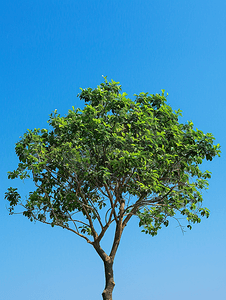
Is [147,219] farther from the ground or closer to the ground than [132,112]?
closer to the ground

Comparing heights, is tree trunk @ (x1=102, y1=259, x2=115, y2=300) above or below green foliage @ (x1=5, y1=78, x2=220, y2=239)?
below

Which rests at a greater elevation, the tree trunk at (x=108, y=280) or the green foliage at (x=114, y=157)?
the green foliage at (x=114, y=157)

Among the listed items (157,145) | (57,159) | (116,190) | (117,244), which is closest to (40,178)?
(57,159)

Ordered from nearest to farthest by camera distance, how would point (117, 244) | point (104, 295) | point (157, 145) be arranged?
1. point (157, 145)
2. point (104, 295)
3. point (117, 244)

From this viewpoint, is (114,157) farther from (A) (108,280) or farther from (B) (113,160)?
(A) (108,280)

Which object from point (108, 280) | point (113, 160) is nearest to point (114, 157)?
point (113, 160)

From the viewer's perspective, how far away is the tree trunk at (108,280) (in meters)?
13.6

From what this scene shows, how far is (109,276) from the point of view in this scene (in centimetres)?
1391

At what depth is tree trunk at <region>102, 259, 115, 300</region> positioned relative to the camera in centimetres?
1362

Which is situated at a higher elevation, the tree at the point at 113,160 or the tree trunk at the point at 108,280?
the tree at the point at 113,160

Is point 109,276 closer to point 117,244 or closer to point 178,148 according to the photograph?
point 117,244

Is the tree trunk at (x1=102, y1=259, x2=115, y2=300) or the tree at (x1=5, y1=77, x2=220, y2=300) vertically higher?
the tree at (x1=5, y1=77, x2=220, y2=300)

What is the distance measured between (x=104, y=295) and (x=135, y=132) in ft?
21.8

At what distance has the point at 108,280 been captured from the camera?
45.4 ft
